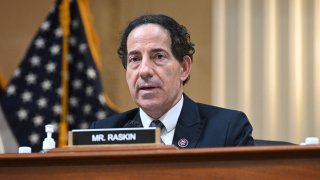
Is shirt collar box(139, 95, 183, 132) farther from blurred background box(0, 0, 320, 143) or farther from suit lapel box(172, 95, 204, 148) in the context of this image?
blurred background box(0, 0, 320, 143)

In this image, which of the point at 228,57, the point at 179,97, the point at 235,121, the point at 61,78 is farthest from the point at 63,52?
the point at 235,121

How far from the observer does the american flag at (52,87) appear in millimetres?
4688

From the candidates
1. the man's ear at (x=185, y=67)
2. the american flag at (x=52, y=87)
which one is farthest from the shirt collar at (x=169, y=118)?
A: the american flag at (x=52, y=87)

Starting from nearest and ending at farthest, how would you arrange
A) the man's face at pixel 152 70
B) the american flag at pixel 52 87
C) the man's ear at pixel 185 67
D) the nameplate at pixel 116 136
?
the nameplate at pixel 116 136 < the man's face at pixel 152 70 < the man's ear at pixel 185 67 < the american flag at pixel 52 87

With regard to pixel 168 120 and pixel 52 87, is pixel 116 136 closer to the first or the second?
pixel 168 120

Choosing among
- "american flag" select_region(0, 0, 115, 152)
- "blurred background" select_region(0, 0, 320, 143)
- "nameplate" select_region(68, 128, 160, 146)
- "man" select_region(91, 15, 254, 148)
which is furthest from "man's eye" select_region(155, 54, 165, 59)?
"blurred background" select_region(0, 0, 320, 143)

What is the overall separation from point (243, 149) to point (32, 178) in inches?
25.8

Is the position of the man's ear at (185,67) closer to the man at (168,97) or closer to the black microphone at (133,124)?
the man at (168,97)

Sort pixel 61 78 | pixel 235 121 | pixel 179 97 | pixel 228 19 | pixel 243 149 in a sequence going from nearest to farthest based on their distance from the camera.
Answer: pixel 243 149 → pixel 235 121 → pixel 179 97 → pixel 61 78 → pixel 228 19

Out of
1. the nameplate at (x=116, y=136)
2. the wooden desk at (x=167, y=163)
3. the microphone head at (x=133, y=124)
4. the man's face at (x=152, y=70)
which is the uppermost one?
the man's face at (x=152, y=70)

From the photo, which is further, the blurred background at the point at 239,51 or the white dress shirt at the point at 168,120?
the blurred background at the point at 239,51

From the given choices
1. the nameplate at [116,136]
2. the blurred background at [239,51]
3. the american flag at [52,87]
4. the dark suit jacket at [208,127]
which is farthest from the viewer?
the blurred background at [239,51]

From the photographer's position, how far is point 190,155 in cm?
187

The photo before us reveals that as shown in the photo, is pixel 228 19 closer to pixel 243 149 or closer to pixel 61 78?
pixel 61 78
